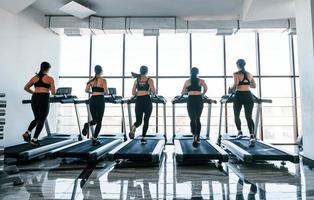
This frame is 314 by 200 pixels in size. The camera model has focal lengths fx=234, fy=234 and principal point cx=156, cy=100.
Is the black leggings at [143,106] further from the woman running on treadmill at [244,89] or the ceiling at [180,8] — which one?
the ceiling at [180,8]

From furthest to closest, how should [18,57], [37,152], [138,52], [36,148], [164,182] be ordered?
[138,52] < [18,57] < [36,148] < [37,152] < [164,182]

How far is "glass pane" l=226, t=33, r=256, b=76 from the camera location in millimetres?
7082

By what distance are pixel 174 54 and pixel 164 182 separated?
5.10 m

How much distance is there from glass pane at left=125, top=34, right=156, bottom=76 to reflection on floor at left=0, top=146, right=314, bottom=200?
13.6ft

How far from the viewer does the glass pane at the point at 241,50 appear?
279 inches

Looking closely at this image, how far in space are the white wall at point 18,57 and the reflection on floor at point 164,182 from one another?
89.4 inches

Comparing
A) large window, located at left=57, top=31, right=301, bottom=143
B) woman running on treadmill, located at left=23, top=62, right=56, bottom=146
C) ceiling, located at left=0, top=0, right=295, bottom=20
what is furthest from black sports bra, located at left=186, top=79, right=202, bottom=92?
large window, located at left=57, top=31, right=301, bottom=143

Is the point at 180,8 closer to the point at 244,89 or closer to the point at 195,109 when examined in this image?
the point at 244,89

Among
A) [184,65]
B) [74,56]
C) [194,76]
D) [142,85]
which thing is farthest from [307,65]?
[74,56]

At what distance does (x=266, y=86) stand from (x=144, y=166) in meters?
5.05

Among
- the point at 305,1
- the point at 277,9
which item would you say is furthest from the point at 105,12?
the point at 305,1

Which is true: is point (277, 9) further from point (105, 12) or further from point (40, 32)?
point (40, 32)

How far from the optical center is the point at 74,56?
7277 mm

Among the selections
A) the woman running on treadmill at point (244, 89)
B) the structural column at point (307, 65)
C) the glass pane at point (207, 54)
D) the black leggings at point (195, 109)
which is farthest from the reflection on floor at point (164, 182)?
the glass pane at point (207, 54)
